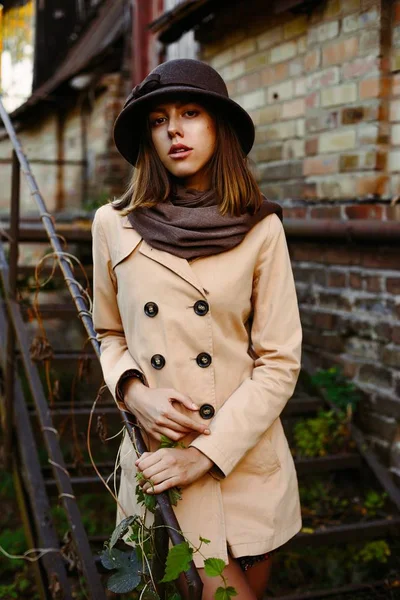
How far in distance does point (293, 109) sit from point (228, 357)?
8.43 feet

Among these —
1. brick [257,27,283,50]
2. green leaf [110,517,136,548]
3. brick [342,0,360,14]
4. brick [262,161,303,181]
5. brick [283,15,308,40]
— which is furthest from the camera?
brick [257,27,283,50]

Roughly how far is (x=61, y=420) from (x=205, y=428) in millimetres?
1993

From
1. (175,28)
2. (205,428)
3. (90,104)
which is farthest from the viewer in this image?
(90,104)

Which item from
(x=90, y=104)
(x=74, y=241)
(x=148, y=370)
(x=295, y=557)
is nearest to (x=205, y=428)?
(x=148, y=370)

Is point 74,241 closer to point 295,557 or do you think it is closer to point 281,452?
point 295,557

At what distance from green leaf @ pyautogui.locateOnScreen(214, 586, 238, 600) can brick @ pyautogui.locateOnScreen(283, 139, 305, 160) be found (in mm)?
2806

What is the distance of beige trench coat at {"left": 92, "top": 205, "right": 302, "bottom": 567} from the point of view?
5.46ft

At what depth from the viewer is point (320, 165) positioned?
3.66 meters

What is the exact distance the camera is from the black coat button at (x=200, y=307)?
1.68m

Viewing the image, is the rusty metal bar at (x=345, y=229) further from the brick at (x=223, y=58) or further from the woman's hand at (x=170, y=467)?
the woman's hand at (x=170, y=467)

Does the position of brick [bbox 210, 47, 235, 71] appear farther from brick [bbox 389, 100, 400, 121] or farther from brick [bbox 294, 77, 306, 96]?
brick [bbox 389, 100, 400, 121]

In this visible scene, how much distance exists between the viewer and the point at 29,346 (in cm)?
307

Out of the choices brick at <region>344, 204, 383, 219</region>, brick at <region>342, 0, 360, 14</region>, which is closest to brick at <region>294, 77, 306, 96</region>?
brick at <region>342, 0, 360, 14</region>

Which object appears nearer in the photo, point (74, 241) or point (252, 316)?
point (252, 316)
